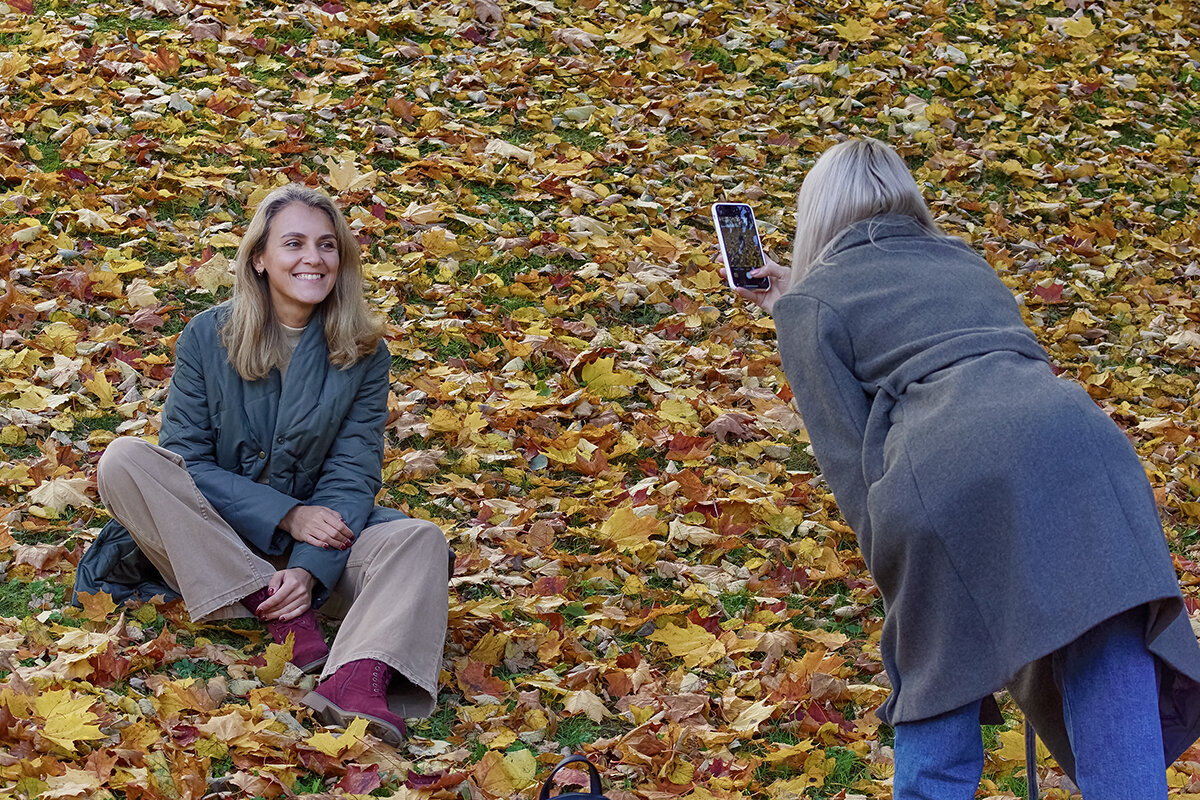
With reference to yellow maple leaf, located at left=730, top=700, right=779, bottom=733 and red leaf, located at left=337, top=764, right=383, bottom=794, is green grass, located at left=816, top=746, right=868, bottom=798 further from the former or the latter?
red leaf, located at left=337, top=764, right=383, bottom=794

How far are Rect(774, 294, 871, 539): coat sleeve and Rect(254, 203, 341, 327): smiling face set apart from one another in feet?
5.98

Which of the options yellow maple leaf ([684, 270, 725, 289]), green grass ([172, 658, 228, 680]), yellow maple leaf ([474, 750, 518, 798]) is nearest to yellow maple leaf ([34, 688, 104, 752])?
green grass ([172, 658, 228, 680])

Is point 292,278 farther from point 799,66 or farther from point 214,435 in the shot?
point 799,66

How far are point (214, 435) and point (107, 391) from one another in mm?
1179

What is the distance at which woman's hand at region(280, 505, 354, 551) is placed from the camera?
151 inches

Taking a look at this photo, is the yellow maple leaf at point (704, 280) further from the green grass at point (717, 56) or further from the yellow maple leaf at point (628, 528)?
the green grass at point (717, 56)

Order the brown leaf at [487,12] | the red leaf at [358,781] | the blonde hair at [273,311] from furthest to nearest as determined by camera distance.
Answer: the brown leaf at [487,12]
the blonde hair at [273,311]
the red leaf at [358,781]

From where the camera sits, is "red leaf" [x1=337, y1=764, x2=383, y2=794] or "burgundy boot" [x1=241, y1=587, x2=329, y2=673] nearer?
"red leaf" [x1=337, y1=764, x2=383, y2=794]

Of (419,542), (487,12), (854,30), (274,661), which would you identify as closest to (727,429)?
(419,542)

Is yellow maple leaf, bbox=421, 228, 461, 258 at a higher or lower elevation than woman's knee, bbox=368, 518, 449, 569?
higher

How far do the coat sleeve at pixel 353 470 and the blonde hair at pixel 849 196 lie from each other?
5.20ft

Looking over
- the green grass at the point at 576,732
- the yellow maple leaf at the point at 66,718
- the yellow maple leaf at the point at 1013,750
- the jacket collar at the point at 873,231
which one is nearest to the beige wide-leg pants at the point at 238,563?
the green grass at the point at 576,732

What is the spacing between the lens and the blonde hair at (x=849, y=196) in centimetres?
303

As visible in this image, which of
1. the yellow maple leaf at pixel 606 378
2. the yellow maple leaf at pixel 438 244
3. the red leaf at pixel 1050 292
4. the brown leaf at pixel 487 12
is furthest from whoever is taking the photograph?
the brown leaf at pixel 487 12
